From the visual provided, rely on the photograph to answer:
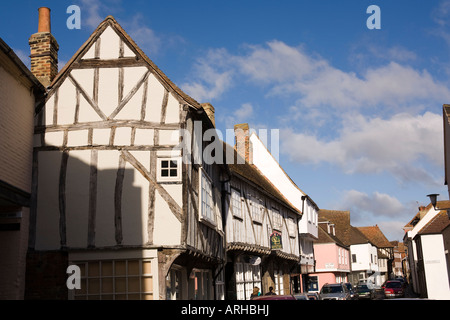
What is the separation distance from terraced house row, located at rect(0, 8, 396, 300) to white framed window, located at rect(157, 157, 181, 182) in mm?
25

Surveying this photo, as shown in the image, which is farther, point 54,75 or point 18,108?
point 54,75

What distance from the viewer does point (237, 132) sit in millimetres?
28578

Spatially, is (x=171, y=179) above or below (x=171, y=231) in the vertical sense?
above

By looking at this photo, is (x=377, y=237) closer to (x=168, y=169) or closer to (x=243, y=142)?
(x=243, y=142)

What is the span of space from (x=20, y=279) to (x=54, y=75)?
563cm

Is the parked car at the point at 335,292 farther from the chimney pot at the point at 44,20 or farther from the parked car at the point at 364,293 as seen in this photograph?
the chimney pot at the point at 44,20

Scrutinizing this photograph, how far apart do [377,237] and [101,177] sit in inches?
3373

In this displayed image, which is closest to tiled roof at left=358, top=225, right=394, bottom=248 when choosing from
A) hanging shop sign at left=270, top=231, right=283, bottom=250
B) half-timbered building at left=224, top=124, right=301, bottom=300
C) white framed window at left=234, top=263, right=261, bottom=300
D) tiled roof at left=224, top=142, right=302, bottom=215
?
tiled roof at left=224, top=142, right=302, bottom=215

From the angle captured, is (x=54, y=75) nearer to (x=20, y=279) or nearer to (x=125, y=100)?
(x=125, y=100)

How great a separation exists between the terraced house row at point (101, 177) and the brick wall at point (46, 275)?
2cm

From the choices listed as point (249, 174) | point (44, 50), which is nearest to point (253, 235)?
point (249, 174)

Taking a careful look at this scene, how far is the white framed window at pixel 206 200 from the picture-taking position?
553 inches
